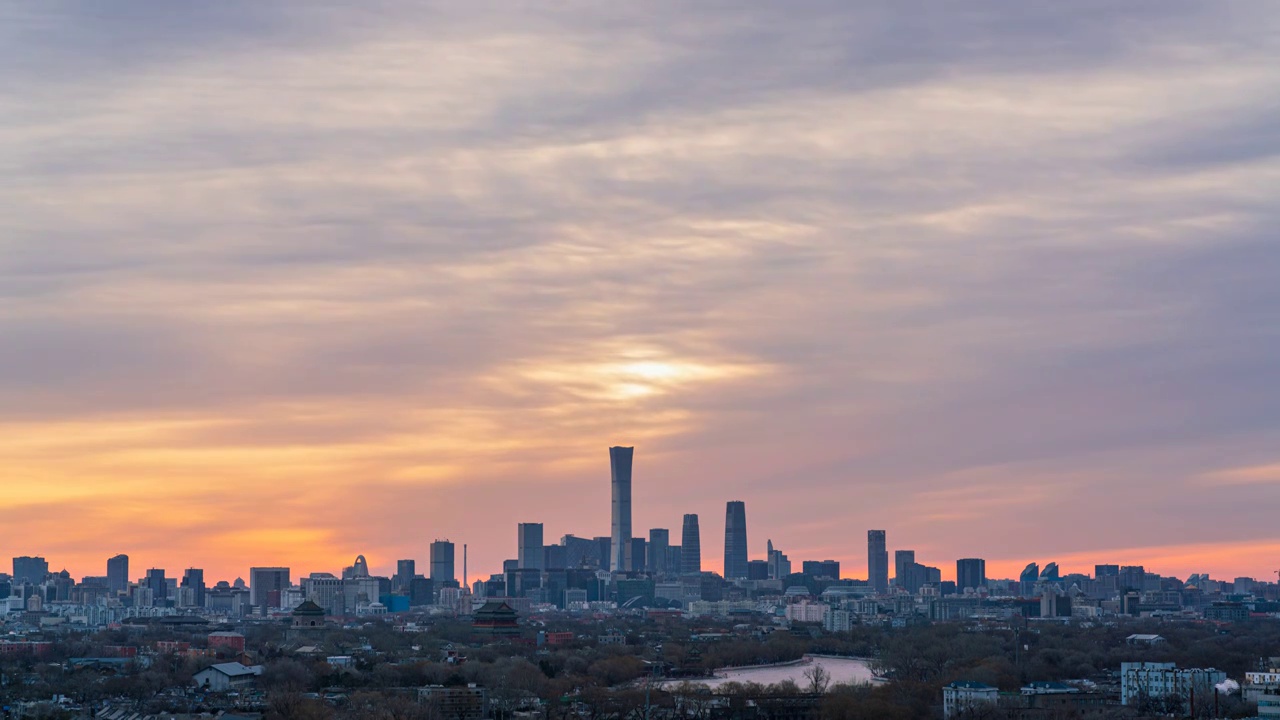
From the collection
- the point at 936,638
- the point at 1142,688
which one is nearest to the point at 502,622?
the point at 936,638

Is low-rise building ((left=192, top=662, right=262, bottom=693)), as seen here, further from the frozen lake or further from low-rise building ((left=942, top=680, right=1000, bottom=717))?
low-rise building ((left=942, top=680, right=1000, bottom=717))

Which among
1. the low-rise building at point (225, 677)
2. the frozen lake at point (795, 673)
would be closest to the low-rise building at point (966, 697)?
the frozen lake at point (795, 673)

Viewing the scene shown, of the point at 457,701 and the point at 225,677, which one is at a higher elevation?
the point at 225,677

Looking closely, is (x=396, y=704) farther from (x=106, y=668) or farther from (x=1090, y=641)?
(x=1090, y=641)

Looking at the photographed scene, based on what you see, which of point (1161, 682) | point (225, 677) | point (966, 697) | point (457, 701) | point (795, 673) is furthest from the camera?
point (795, 673)

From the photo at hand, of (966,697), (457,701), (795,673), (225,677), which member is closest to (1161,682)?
(966,697)

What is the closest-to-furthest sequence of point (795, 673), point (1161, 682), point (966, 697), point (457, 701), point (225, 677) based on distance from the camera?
1. point (966, 697)
2. point (457, 701)
3. point (1161, 682)
4. point (225, 677)
5. point (795, 673)

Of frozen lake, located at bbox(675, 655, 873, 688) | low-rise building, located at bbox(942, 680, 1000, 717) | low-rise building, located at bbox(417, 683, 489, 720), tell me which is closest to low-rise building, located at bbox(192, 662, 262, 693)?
low-rise building, located at bbox(417, 683, 489, 720)

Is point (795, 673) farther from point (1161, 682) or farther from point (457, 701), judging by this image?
point (457, 701)

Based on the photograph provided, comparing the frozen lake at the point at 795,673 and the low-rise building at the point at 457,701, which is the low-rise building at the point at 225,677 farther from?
the frozen lake at the point at 795,673
